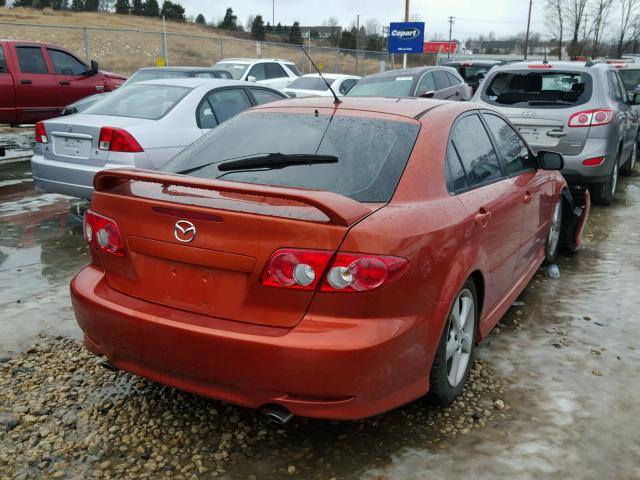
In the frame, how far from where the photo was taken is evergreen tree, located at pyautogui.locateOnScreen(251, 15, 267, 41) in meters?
67.9

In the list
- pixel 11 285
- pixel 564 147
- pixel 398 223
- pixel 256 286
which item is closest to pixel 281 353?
pixel 256 286

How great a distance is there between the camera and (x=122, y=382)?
3.47 metres

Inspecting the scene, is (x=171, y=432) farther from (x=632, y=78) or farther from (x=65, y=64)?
(x=632, y=78)

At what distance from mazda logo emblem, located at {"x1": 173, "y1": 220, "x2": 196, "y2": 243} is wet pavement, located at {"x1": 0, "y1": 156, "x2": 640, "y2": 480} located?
3.26ft

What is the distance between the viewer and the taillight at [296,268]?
96.5 inches

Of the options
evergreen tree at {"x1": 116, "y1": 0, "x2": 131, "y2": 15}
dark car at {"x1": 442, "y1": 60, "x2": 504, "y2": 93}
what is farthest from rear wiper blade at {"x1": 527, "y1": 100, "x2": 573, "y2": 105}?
evergreen tree at {"x1": 116, "y1": 0, "x2": 131, "y2": 15}

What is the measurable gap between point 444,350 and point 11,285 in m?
3.60

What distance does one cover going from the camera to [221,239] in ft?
8.40

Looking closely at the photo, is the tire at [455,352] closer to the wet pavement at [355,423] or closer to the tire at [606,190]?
the wet pavement at [355,423]

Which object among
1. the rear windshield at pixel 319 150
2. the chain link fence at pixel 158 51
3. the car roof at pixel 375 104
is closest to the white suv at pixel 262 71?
the car roof at pixel 375 104

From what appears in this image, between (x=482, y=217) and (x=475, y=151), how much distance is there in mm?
569

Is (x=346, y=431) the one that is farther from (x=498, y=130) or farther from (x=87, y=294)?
(x=498, y=130)

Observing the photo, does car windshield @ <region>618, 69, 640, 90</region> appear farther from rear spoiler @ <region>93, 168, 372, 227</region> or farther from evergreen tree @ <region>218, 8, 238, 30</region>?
evergreen tree @ <region>218, 8, 238, 30</region>

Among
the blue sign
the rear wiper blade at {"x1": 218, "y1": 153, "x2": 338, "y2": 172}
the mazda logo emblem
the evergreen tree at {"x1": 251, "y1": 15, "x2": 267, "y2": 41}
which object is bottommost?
the mazda logo emblem
